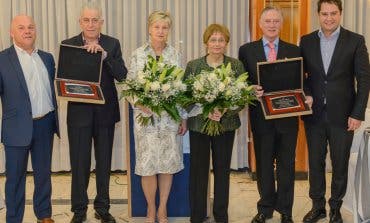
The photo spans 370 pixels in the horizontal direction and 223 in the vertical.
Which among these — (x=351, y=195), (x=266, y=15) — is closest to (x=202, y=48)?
(x=266, y=15)

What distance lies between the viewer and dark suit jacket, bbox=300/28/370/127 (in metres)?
4.09

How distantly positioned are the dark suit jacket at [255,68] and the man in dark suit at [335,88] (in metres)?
0.19

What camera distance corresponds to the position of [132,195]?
454 cm

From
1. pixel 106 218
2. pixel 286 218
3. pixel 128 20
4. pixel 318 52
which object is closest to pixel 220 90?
pixel 318 52

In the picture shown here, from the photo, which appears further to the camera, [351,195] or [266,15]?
[351,195]

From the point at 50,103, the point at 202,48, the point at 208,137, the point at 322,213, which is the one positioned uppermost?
the point at 202,48

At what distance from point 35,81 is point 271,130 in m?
1.85

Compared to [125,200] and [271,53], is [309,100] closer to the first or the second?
[271,53]

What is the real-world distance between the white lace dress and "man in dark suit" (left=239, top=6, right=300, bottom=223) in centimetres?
62

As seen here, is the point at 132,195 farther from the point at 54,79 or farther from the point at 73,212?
the point at 54,79

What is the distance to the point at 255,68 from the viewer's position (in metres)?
4.13

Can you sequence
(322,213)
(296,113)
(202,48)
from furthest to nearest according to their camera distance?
(202,48) < (322,213) < (296,113)

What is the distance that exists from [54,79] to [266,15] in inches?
67.6

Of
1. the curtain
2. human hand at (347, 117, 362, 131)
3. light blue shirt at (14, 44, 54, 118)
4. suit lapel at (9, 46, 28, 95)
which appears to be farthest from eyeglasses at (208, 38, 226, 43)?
the curtain
